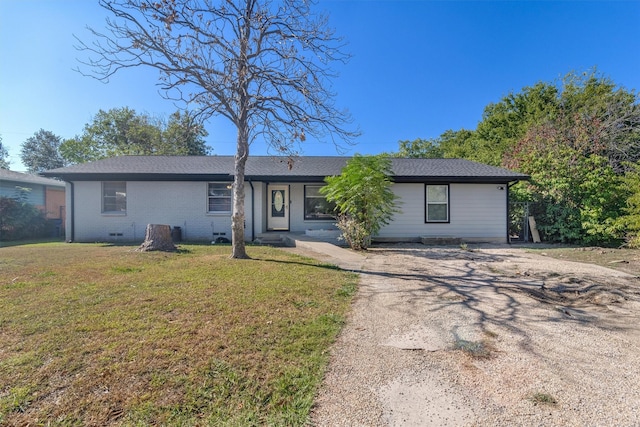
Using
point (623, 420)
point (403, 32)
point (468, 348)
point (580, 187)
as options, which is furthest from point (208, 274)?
point (580, 187)

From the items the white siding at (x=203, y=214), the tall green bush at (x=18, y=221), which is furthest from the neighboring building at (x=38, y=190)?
the white siding at (x=203, y=214)

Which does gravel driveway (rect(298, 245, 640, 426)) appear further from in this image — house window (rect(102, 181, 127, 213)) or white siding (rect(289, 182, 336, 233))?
house window (rect(102, 181, 127, 213))

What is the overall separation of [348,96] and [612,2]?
10.4m

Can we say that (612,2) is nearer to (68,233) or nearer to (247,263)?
(247,263)

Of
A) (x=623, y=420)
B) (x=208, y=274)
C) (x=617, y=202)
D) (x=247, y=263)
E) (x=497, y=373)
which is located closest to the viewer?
(x=623, y=420)

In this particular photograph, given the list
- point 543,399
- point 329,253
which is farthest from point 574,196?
point 543,399

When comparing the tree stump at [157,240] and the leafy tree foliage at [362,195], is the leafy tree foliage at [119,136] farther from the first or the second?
the leafy tree foliage at [362,195]

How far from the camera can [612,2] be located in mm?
10375

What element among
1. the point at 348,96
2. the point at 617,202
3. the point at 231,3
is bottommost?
the point at 617,202

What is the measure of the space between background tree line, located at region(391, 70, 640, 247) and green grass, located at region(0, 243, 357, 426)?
34.5 ft

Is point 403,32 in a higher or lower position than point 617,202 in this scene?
higher

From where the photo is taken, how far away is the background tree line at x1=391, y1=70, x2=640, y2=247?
10.1 meters

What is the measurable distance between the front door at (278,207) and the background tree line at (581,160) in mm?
9840

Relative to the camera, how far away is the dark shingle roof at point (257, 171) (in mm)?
→ 11195
